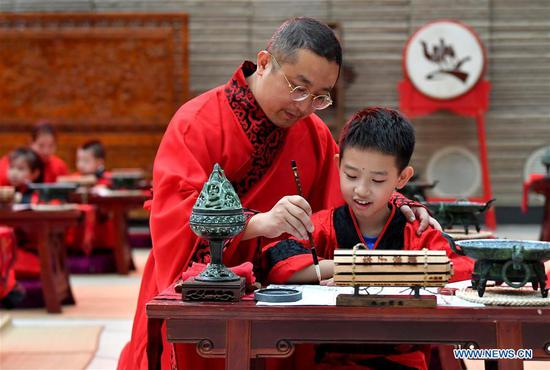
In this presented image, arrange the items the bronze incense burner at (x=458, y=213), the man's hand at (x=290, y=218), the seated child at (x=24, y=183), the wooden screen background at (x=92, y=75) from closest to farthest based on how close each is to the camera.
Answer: the man's hand at (x=290, y=218) < the bronze incense burner at (x=458, y=213) < the seated child at (x=24, y=183) < the wooden screen background at (x=92, y=75)

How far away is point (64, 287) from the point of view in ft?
20.5

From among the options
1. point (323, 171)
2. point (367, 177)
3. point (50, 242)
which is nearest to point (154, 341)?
point (367, 177)

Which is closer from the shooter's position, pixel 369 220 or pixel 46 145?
pixel 369 220

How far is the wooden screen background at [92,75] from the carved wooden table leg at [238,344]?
27.2ft

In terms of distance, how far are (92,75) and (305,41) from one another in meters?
7.96

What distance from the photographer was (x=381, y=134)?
8.04 feet

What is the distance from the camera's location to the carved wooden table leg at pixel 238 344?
1.93 metres

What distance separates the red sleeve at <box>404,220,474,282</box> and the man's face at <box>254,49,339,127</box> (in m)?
0.45

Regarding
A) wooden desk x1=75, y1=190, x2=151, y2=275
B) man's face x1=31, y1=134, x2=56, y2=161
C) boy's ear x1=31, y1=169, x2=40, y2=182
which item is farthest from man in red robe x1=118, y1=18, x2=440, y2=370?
man's face x1=31, y1=134, x2=56, y2=161

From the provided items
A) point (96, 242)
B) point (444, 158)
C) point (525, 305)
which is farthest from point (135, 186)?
point (525, 305)

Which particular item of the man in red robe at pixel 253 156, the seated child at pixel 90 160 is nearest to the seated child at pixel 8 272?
the man in red robe at pixel 253 156

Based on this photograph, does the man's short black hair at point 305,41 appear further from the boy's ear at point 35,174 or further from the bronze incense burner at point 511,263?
the boy's ear at point 35,174

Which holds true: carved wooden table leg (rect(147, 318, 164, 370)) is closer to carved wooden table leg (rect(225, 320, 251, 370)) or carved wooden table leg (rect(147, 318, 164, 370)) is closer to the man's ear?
carved wooden table leg (rect(225, 320, 251, 370))

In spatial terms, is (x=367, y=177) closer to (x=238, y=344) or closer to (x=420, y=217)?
(x=420, y=217)
